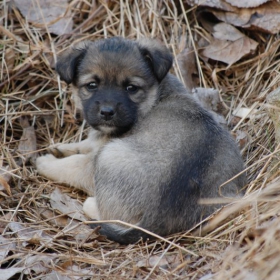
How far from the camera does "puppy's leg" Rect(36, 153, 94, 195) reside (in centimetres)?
628

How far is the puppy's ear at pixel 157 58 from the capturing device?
6.10m

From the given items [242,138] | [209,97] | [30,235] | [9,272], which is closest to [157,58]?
[209,97]

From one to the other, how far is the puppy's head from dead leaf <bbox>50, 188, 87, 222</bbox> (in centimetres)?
81

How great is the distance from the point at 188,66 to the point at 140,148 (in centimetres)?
230

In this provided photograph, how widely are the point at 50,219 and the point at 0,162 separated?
1.12 meters

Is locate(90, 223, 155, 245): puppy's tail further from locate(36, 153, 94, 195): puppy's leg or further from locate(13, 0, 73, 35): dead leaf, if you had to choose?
locate(13, 0, 73, 35): dead leaf

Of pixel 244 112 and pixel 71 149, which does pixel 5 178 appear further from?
pixel 244 112

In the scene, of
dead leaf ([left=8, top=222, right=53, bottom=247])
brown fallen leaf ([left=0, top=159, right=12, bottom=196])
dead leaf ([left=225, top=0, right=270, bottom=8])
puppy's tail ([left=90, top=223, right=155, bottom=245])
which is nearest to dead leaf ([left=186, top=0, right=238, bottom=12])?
dead leaf ([left=225, top=0, right=270, bottom=8])

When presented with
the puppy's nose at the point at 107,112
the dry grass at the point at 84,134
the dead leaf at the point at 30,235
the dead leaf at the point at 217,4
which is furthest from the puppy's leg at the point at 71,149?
the dead leaf at the point at 217,4

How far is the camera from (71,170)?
252 inches

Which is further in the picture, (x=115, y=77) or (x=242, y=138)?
(x=242, y=138)

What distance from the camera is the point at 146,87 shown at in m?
6.17

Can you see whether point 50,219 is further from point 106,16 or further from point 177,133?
point 106,16

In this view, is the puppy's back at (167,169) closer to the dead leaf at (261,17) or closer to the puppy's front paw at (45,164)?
the puppy's front paw at (45,164)
